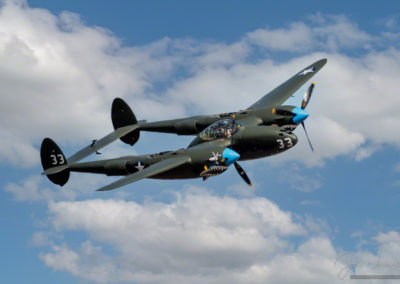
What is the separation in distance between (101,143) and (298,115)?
16926mm

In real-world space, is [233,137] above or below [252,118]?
below

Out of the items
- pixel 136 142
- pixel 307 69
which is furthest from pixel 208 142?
pixel 307 69

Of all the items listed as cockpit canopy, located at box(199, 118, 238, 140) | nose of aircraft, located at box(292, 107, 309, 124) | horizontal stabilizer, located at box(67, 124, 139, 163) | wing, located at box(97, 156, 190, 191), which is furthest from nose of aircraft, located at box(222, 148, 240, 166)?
horizontal stabilizer, located at box(67, 124, 139, 163)

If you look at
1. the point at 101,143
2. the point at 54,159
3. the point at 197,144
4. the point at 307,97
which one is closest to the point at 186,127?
the point at 197,144

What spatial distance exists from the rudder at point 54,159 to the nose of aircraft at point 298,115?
59.3 feet

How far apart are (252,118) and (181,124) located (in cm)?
680

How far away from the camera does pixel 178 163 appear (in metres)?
32.5

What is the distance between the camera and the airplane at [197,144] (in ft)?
106

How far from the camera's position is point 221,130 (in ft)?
A: 117

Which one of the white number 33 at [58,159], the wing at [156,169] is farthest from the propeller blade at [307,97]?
the white number 33 at [58,159]

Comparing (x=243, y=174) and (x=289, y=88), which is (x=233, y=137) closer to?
(x=243, y=174)

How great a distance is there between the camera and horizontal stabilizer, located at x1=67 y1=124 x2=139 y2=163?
4211cm

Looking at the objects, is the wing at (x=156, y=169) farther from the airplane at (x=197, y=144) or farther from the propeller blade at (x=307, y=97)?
the propeller blade at (x=307, y=97)

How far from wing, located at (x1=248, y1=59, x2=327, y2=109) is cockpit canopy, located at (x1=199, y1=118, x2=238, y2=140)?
31.0 ft
